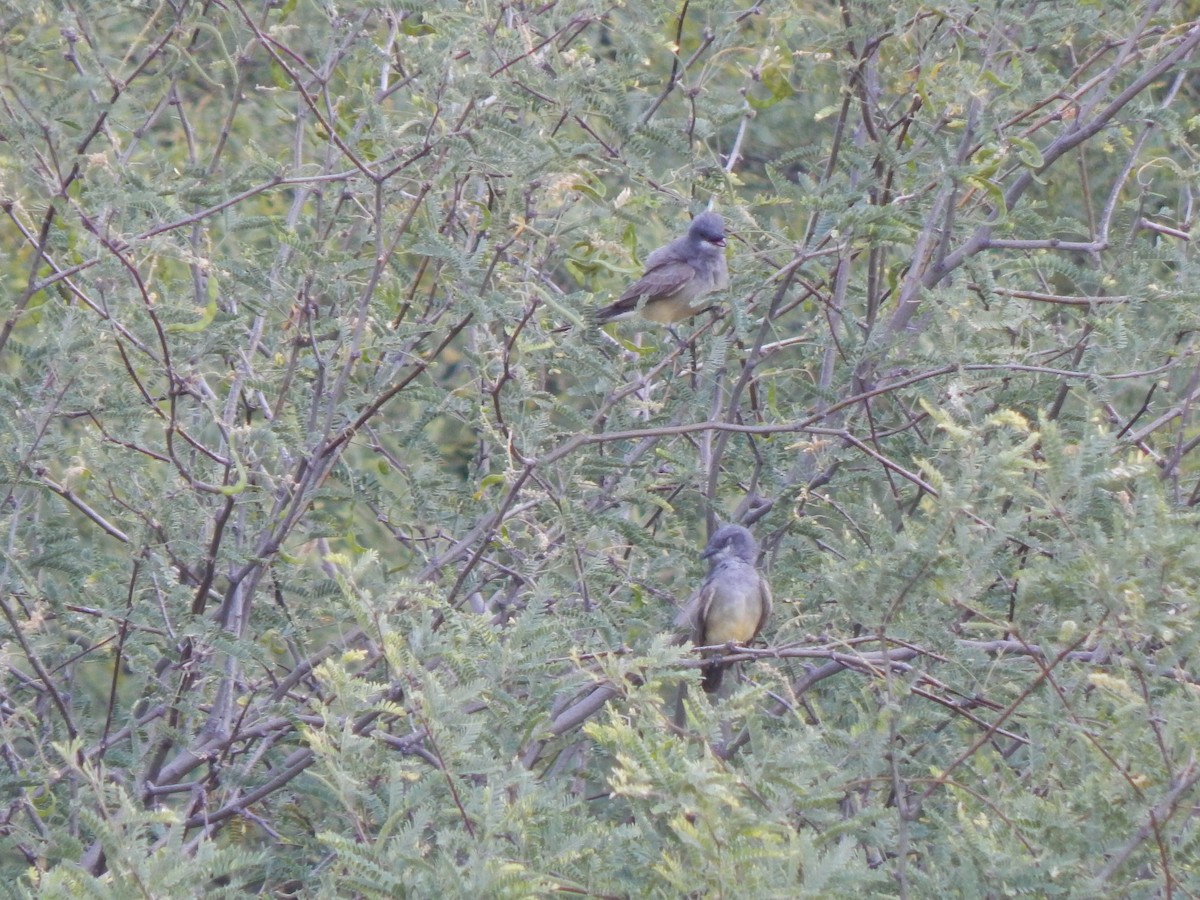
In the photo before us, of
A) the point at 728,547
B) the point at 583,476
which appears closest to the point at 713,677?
the point at 728,547

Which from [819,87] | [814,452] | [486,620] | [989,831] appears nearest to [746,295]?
[814,452]

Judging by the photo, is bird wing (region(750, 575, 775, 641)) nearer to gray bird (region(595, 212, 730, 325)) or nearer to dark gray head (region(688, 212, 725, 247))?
gray bird (region(595, 212, 730, 325))

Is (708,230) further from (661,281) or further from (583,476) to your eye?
(583,476)

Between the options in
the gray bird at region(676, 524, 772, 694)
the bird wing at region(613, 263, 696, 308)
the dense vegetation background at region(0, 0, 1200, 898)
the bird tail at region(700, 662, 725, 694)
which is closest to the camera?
the dense vegetation background at region(0, 0, 1200, 898)

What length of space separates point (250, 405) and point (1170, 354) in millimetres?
3358

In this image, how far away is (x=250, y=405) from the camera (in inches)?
240

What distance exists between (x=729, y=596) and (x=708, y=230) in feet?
5.95

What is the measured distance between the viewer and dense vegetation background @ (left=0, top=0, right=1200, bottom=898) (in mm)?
3814

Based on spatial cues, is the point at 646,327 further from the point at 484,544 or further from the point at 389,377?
the point at 484,544

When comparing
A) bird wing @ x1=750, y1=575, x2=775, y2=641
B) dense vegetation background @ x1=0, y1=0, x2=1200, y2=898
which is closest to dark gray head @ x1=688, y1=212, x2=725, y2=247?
dense vegetation background @ x1=0, y1=0, x2=1200, y2=898

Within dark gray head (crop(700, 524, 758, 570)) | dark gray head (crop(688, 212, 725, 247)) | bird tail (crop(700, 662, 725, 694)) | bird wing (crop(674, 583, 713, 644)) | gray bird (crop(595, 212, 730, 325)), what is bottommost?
bird tail (crop(700, 662, 725, 694))

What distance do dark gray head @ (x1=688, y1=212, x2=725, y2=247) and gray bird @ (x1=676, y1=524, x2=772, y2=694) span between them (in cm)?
146

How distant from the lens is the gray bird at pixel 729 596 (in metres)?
5.93

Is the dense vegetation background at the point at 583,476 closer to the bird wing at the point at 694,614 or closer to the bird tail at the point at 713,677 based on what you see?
the bird wing at the point at 694,614
